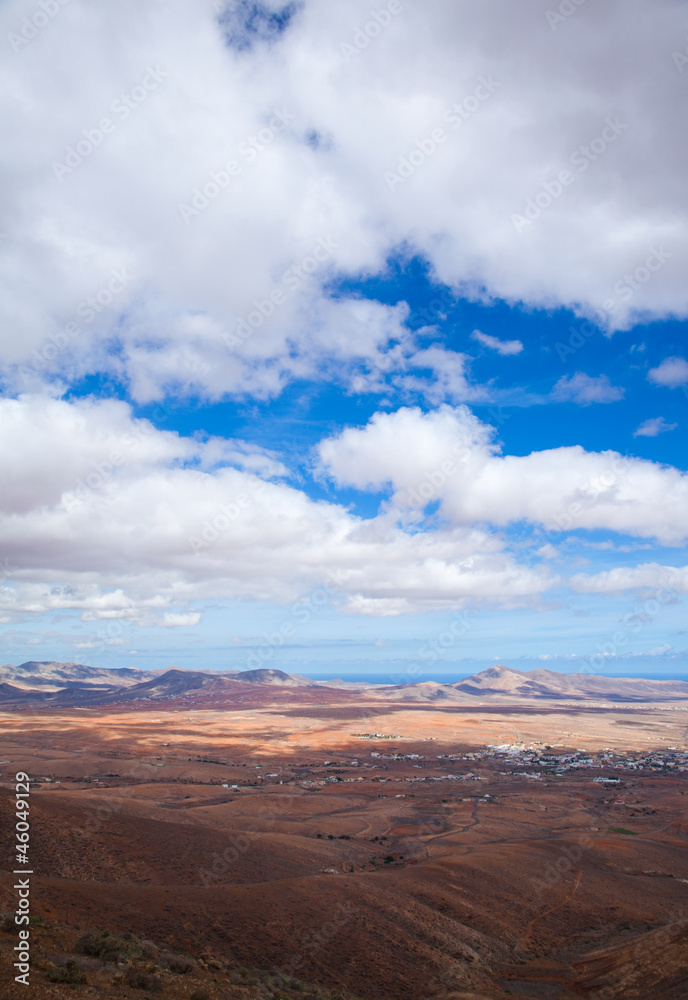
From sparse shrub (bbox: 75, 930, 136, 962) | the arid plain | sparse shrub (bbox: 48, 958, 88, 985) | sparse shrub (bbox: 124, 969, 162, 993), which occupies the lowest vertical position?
the arid plain

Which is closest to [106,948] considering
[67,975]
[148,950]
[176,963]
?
[148,950]

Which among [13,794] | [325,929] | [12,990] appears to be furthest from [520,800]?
[12,990]

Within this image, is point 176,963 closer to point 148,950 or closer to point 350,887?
point 148,950

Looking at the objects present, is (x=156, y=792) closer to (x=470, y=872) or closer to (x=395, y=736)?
(x=470, y=872)

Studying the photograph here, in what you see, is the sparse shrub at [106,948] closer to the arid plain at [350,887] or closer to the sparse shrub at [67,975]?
the arid plain at [350,887]

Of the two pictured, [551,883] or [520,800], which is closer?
[551,883]

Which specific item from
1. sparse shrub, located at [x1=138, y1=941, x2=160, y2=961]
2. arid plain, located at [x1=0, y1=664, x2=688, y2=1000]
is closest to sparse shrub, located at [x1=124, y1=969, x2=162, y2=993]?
arid plain, located at [x1=0, y1=664, x2=688, y2=1000]

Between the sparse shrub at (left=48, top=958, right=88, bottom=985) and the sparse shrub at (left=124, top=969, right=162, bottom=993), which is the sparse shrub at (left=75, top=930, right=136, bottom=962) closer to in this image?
the sparse shrub at (left=124, top=969, right=162, bottom=993)
